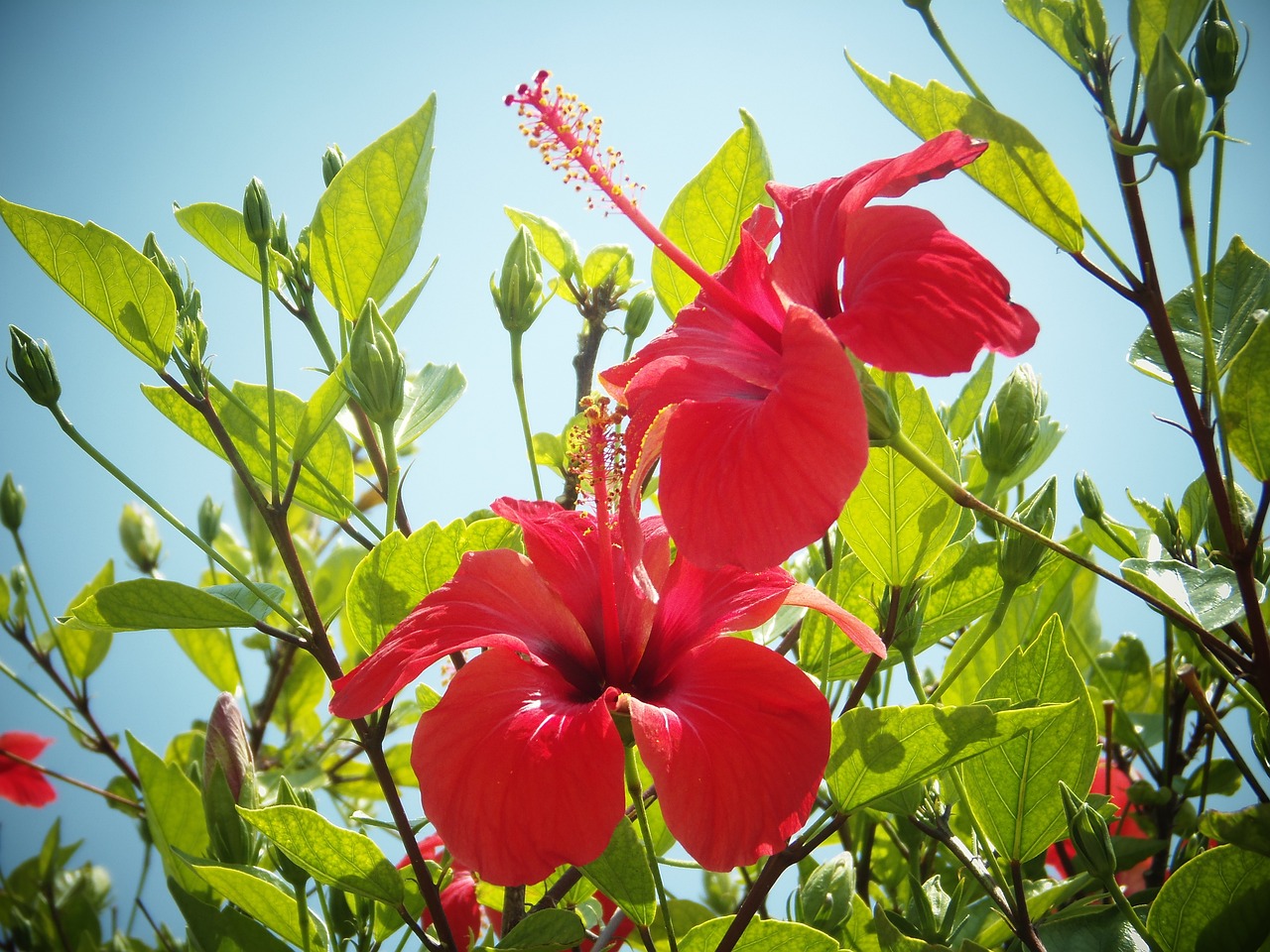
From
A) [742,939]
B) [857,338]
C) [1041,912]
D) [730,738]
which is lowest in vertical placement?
[1041,912]

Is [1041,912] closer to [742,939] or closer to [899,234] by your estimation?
[742,939]

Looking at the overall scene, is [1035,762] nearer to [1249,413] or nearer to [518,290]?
[1249,413]

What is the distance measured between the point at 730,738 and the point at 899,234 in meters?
0.28

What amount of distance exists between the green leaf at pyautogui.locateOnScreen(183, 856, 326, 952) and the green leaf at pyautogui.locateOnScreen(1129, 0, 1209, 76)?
2.23 ft

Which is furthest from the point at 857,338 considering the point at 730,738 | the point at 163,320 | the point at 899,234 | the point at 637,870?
the point at 163,320

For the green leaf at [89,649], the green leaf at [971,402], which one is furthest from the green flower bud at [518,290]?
the green leaf at [89,649]

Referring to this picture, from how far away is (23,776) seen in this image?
5.25 feet

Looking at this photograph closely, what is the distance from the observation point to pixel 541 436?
0.96 meters

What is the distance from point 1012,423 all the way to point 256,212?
21.6 inches

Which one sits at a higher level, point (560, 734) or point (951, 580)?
point (560, 734)

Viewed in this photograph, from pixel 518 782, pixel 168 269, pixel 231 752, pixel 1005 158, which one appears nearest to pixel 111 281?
pixel 168 269

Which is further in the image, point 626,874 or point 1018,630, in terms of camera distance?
point 1018,630

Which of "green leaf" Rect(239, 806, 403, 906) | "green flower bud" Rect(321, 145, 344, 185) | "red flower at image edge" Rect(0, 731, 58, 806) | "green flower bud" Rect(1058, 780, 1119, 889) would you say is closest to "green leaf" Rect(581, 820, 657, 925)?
"green leaf" Rect(239, 806, 403, 906)

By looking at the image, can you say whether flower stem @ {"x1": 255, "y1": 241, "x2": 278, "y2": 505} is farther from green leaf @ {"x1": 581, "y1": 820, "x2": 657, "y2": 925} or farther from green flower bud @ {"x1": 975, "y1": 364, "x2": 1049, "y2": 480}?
green flower bud @ {"x1": 975, "y1": 364, "x2": 1049, "y2": 480}
